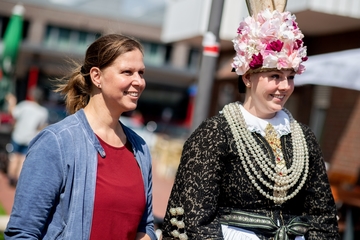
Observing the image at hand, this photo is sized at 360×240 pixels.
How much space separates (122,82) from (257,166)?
2.65 feet

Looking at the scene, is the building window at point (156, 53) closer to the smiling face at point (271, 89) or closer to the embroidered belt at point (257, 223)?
the smiling face at point (271, 89)

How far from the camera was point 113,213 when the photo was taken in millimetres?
2828

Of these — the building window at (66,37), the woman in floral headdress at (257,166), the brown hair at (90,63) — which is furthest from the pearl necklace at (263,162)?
the building window at (66,37)

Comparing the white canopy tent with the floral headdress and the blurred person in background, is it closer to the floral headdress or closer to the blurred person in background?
the floral headdress

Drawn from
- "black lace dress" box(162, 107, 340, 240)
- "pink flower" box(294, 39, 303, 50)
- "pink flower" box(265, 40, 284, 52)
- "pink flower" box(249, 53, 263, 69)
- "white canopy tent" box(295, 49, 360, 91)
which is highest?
"white canopy tent" box(295, 49, 360, 91)

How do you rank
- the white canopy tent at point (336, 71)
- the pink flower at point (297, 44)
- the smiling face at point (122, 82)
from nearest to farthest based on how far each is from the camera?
the smiling face at point (122, 82) < the pink flower at point (297, 44) < the white canopy tent at point (336, 71)

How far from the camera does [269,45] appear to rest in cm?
316

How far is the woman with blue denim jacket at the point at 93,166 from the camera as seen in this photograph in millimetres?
2686

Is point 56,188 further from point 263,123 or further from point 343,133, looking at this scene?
point 343,133

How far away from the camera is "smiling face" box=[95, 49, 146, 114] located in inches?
115

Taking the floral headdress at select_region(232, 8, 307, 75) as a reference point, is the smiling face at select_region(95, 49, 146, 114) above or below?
below

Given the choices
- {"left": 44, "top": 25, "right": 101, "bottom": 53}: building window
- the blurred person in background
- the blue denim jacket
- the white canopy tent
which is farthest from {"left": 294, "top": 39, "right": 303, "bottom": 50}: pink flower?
{"left": 44, "top": 25, "right": 101, "bottom": 53}: building window

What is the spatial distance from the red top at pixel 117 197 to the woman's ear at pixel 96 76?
279 millimetres

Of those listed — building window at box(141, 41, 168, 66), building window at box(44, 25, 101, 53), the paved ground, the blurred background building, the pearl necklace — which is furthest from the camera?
building window at box(141, 41, 168, 66)
